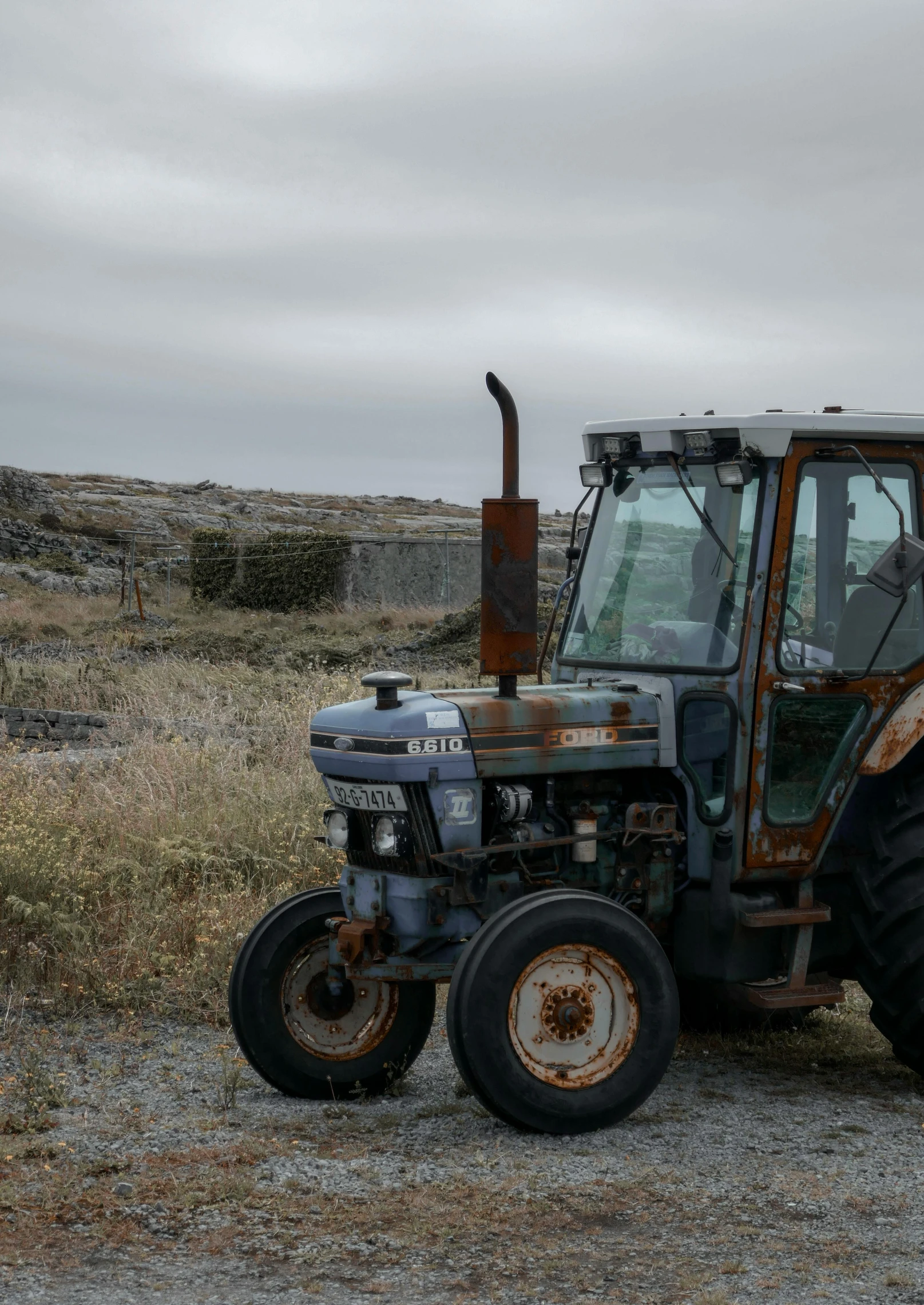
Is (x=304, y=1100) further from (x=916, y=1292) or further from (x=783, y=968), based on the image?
(x=916, y=1292)

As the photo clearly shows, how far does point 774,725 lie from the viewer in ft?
17.4

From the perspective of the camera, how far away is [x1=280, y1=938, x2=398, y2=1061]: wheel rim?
5.42m

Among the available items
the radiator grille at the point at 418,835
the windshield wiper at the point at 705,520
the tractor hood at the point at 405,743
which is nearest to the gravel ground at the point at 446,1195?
the radiator grille at the point at 418,835

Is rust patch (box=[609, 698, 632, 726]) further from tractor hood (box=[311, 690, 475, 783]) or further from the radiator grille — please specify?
the radiator grille

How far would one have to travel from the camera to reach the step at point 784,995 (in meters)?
5.25

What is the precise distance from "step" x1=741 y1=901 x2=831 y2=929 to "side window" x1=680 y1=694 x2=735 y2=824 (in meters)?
0.38

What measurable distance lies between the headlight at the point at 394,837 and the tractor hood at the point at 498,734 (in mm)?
161

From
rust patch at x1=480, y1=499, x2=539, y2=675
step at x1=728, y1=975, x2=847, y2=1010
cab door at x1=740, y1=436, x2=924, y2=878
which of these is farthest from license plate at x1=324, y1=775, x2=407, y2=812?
step at x1=728, y1=975, x2=847, y2=1010

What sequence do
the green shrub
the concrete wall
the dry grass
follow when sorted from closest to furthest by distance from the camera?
the dry grass, the concrete wall, the green shrub

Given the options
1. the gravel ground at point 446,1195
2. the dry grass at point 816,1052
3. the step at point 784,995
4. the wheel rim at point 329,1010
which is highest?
the step at point 784,995

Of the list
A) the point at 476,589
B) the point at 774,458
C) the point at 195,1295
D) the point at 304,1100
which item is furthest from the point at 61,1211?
the point at 476,589

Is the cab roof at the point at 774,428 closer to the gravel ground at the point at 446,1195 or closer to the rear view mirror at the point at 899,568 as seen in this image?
the rear view mirror at the point at 899,568

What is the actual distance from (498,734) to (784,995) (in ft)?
4.80

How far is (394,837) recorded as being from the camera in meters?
5.09
